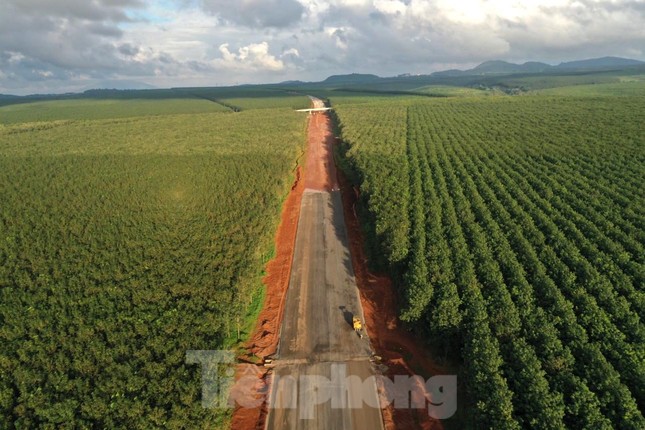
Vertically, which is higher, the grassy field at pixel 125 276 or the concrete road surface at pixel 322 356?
the grassy field at pixel 125 276

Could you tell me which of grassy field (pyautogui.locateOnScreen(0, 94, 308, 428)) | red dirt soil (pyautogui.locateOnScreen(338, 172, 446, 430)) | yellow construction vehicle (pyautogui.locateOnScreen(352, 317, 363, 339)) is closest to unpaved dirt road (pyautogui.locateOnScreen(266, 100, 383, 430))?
yellow construction vehicle (pyautogui.locateOnScreen(352, 317, 363, 339))

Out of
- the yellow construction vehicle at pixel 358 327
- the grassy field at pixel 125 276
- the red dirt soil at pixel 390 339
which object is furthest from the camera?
the yellow construction vehicle at pixel 358 327

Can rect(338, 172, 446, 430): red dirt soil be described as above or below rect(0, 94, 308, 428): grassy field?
below

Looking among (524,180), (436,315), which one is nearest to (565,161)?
(524,180)

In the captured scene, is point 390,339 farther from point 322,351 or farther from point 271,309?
point 271,309

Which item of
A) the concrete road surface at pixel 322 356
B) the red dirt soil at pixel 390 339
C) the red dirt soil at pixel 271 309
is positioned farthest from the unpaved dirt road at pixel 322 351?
the red dirt soil at pixel 390 339

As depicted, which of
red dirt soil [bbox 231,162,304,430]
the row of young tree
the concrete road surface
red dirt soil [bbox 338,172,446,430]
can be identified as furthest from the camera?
red dirt soil [bbox 231,162,304,430]

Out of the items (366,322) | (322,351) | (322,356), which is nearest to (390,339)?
(366,322)

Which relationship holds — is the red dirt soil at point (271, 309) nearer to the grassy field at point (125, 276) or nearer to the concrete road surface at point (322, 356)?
the concrete road surface at point (322, 356)

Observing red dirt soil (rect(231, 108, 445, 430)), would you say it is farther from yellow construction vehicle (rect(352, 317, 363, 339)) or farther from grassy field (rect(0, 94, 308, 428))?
grassy field (rect(0, 94, 308, 428))
